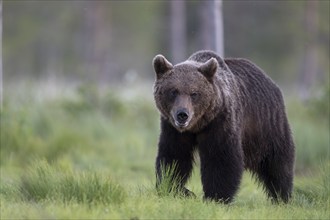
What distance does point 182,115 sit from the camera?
21.4ft

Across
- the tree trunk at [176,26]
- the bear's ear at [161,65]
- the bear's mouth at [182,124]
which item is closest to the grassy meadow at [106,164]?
the bear's mouth at [182,124]

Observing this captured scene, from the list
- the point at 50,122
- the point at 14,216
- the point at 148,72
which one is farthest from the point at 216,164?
the point at 148,72

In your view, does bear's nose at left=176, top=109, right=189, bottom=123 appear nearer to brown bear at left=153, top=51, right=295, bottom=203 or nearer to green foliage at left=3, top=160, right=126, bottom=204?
brown bear at left=153, top=51, right=295, bottom=203

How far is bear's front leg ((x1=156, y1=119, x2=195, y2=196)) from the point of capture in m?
6.90

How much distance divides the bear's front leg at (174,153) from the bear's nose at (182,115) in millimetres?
393

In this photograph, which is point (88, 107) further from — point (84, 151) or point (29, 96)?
point (84, 151)

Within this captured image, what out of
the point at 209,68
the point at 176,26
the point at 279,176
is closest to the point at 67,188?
the point at 209,68

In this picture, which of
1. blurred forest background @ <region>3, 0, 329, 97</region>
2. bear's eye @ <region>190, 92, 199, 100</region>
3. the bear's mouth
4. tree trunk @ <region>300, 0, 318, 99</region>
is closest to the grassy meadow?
the bear's mouth

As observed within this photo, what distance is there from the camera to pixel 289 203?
7289 mm

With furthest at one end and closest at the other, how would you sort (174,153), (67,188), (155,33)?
(155,33) < (174,153) < (67,188)

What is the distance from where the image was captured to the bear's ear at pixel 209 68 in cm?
680

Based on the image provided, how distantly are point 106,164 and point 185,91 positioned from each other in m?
4.98

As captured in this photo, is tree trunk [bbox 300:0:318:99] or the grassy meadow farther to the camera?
→ tree trunk [bbox 300:0:318:99]

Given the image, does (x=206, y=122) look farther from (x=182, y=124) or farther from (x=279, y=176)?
(x=279, y=176)
